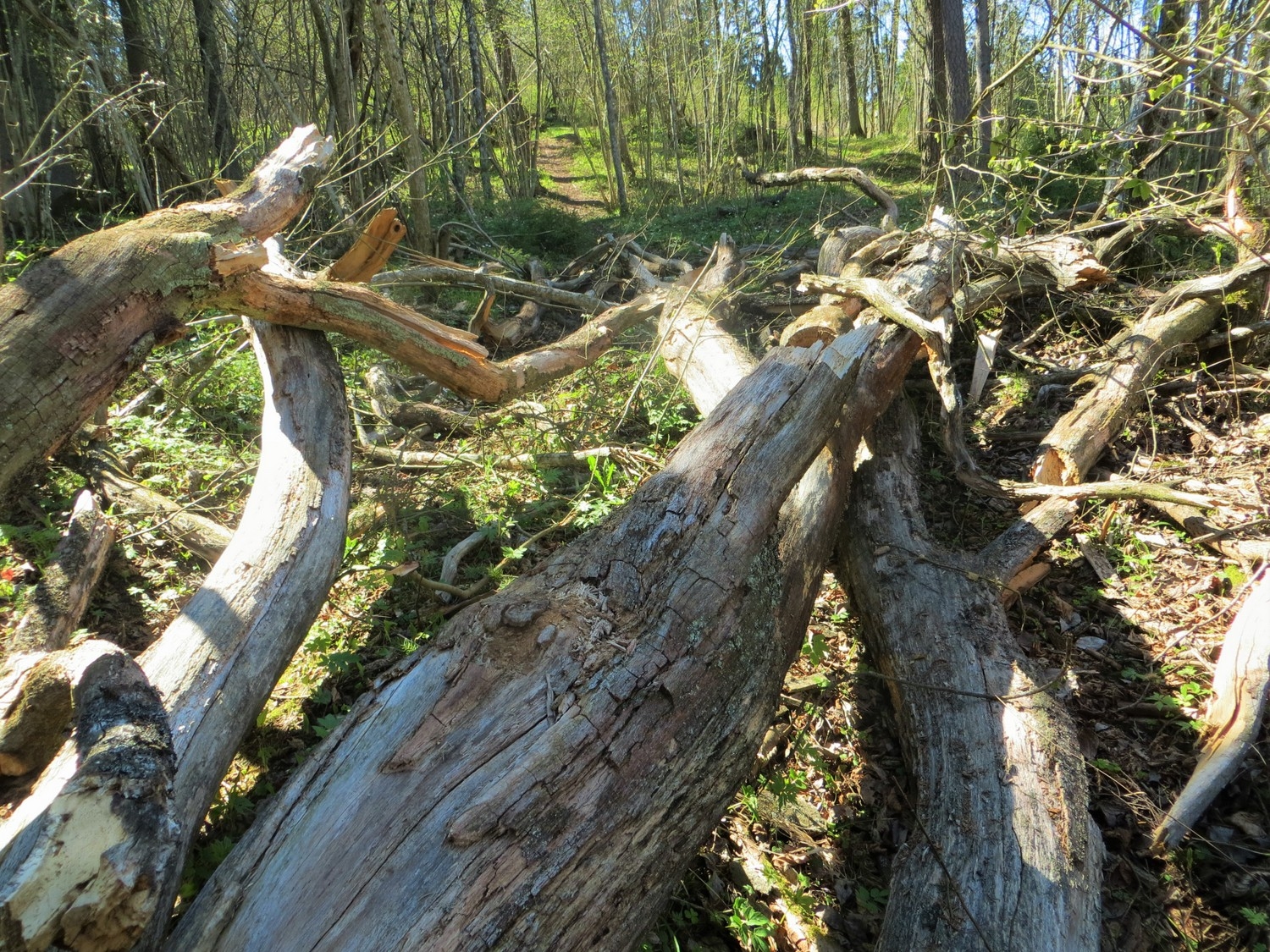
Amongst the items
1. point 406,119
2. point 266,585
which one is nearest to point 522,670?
point 266,585

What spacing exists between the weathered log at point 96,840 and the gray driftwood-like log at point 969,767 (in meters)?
1.69

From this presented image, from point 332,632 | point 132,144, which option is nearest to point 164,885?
point 332,632

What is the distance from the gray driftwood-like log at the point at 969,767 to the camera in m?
1.92

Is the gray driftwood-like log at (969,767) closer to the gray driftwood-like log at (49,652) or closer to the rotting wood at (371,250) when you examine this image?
the gray driftwood-like log at (49,652)

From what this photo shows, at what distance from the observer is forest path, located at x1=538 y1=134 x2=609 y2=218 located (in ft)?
44.4

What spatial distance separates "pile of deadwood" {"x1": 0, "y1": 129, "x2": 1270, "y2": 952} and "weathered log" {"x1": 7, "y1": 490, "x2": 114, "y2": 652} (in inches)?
0.5

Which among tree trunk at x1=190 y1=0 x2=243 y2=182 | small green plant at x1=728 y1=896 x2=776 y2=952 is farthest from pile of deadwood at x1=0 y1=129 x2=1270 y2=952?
tree trunk at x1=190 y1=0 x2=243 y2=182

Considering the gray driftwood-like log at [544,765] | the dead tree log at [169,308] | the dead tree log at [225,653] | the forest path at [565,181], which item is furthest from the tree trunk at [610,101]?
the gray driftwood-like log at [544,765]

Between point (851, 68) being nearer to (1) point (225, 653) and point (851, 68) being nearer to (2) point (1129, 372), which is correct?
(2) point (1129, 372)

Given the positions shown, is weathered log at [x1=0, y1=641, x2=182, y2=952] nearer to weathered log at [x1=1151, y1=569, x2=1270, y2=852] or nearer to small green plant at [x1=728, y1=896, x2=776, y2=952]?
small green plant at [x1=728, y1=896, x2=776, y2=952]

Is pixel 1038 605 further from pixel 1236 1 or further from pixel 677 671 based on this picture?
pixel 1236 1

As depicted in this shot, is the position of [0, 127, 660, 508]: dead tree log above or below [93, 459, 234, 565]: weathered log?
above

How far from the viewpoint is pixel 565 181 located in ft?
53.4

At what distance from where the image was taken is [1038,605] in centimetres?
341
